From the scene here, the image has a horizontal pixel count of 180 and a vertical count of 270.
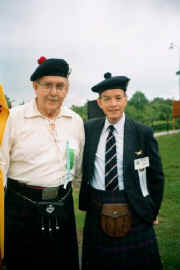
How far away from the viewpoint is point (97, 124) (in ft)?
8.61

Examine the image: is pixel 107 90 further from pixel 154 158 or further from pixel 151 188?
pixel 151 188

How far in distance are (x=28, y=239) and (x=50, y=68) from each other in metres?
1.51

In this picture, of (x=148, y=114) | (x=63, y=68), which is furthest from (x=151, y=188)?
(x=148, y=114)

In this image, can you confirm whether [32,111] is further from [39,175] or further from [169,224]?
[169,224]

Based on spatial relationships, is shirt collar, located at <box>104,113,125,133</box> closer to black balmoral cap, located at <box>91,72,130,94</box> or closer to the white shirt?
the white shirt

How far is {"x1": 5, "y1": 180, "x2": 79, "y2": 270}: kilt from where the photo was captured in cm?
225

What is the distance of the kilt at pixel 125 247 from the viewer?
233 cm

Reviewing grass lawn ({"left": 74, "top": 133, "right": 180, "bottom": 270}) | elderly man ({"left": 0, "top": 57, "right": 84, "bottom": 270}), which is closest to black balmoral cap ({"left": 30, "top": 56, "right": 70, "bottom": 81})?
elderly man ({"left": 0, "top": 57, "right": 84, "bottom": 270})

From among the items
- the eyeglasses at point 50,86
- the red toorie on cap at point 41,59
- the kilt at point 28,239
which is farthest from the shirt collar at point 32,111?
the kilt at point 28,239

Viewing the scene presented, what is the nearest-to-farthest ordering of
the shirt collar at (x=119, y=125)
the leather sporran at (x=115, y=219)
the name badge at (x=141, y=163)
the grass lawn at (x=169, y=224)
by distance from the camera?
the leather sporran at (x=115, y=219) → the name badge at (x=141, y=163) → the shirt collar at (x=119, y=125) → the grass lawn at (x=169, y=224)

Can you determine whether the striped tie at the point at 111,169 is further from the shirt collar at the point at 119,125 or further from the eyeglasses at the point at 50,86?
the eyeglasses at the point at 50,86

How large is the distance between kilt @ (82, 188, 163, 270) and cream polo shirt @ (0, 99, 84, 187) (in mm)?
446

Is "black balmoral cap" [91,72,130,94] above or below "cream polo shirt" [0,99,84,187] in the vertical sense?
above

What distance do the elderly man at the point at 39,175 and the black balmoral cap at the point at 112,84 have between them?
0.31 metres
